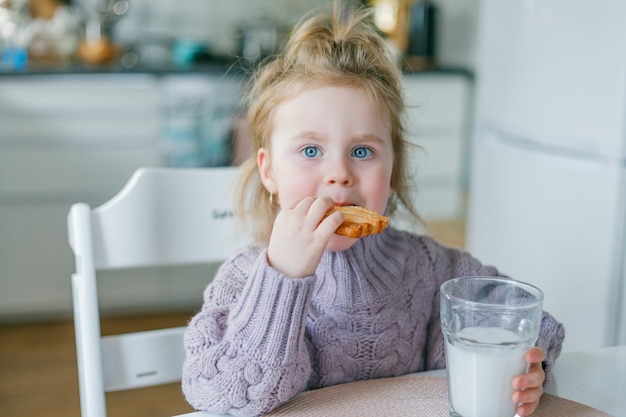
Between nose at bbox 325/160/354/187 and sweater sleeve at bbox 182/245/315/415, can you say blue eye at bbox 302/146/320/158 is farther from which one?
sweater sleeve at bbox 182/245/315/415

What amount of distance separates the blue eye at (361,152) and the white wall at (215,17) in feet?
8.25

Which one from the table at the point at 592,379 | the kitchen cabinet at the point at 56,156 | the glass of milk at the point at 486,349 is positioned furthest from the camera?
the kitchen cabinet at the point at 56,156

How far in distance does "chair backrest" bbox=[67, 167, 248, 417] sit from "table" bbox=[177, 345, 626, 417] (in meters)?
0.23

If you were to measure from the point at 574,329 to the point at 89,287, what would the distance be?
1304 millimetres

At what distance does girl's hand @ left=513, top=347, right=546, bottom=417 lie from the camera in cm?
74

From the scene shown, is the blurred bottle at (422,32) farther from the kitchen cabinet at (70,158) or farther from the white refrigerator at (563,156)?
the white refrigerator at (563,156)

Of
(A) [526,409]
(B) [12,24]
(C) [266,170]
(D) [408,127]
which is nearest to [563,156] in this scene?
(D) [408,127]

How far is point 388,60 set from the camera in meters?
1.06

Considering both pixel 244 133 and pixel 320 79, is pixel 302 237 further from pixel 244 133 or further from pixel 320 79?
pixel 244 133

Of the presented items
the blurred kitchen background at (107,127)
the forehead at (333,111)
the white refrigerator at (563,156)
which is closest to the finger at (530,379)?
the forehead at (333,111)

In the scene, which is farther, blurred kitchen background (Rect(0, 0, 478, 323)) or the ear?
blurred kitchen background (Rect(0, 0, 478, 323))

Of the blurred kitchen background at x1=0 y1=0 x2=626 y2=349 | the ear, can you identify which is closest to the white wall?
the blurred kitchen background at x1=0 y1=0 x2=626 y2=349

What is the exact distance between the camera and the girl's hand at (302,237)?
2.66ft

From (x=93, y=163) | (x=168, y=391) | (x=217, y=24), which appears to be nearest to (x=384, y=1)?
(x=217, y=24)
